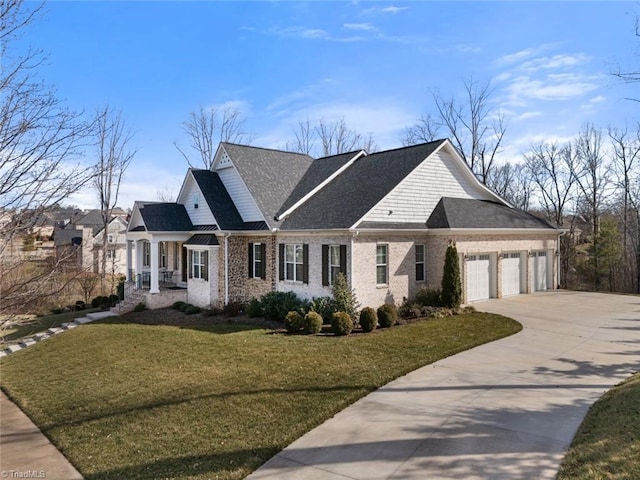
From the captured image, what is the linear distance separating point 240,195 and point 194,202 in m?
3.06

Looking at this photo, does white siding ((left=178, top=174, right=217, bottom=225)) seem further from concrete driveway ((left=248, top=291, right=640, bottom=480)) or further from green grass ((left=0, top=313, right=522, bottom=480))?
concrete driveway ((left=248, top=291, right=640, bottom=480))

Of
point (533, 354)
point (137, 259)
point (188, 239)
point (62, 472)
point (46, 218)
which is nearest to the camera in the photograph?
point (46, 218)

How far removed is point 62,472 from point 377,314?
36.6 feet

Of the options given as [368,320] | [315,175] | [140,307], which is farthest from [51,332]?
[315,175]

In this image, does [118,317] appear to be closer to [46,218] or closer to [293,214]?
[293,214]

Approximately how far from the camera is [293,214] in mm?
20359

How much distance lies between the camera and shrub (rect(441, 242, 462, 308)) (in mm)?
18109

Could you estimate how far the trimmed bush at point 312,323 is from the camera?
1528 cm

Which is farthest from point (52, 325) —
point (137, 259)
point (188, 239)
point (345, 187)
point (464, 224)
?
point (464, 224)

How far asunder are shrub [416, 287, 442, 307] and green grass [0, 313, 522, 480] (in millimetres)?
1554

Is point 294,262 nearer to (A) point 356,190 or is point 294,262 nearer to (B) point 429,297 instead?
(A) point 356,190

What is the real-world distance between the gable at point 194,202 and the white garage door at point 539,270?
56.8ft

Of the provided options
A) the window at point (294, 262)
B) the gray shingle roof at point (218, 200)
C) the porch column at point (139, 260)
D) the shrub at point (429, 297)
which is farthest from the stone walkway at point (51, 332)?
the shrub at point (429, 297)

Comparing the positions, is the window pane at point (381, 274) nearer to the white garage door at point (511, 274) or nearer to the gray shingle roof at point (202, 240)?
the white garage door at point (511, 274)
